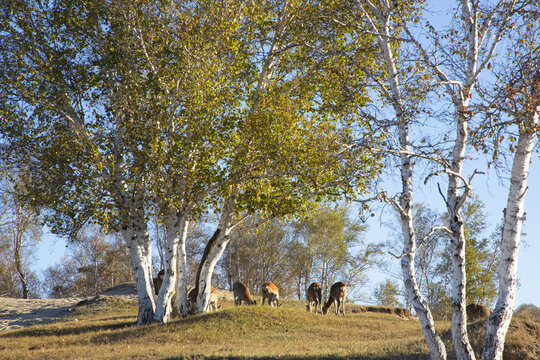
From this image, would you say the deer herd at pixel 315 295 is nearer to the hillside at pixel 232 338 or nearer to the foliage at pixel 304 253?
the hillside at pixel 232 338

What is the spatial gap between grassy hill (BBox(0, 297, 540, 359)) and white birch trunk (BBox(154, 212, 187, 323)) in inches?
29.7

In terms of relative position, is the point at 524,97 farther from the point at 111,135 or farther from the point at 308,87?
the point at 111,135

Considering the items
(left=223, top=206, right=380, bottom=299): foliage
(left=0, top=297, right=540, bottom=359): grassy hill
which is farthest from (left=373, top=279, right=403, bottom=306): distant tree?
(left=0, top=297, right=540, bottom=359): grassy hill

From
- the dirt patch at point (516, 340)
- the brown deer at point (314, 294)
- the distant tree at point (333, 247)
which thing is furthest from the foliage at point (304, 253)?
the dirt patch at point (516, 340)

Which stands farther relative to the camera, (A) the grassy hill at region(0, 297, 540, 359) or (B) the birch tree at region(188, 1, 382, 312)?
(B) the birch tree at region(188, 1, 382, 312)

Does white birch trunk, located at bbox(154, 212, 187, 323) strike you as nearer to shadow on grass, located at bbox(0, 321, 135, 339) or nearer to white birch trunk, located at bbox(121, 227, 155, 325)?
white birch trunk, located at bbox(121, 227, 155, 325)

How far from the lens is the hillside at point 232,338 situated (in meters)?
13.7

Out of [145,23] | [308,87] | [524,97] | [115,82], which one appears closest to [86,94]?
[115,82]

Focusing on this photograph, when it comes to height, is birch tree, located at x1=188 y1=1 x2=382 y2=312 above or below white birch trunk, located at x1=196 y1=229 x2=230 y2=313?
above

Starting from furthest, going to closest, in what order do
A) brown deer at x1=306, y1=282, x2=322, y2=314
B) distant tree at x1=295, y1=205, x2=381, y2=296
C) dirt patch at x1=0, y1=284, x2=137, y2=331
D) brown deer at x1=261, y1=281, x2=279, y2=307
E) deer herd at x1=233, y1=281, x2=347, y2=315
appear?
distant tree at x1=295, y1=205, x2=381, y2=296
brown deer at x1=261, y1=281, x2=279, y2=307
deer herd at x1=233, y1=281, x2=347, y2=315
brown deer at x1=306, y1=282, x2=322, y2=314
dirt patch at x1=0, y1=284, x2=137, y2=331

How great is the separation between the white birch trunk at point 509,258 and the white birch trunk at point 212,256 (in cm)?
1292

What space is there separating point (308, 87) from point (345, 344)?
11.3 meters

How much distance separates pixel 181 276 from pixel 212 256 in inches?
64.0

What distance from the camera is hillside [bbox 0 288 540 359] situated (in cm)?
1372
